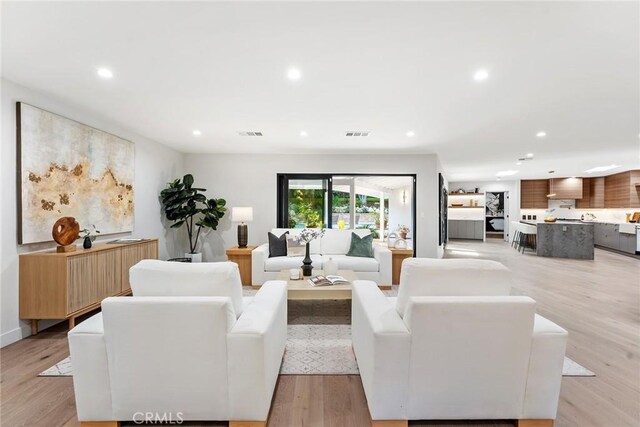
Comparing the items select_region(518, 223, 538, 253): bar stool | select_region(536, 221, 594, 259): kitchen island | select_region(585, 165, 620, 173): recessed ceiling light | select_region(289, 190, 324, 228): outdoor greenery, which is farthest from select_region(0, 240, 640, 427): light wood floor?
select_region(585, 165, 620, 173): recessed ceiling light

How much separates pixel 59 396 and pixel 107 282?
164 centimetres

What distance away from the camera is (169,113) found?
12.5ft

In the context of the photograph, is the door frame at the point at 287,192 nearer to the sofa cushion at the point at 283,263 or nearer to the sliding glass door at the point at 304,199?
the sliding glass door at the point at 304,199

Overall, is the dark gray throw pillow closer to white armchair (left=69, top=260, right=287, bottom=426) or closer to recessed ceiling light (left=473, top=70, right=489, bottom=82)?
white armchair (left=69, top=260, right=287, bottom=426)

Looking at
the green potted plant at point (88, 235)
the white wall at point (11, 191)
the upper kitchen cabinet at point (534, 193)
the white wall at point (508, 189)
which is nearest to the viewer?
the white wall at point (11, 191)

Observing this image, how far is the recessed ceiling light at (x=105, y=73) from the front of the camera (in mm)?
2648

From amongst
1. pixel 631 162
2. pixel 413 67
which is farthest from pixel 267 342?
pixel 631 162

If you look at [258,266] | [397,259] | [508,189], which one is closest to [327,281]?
[258,266]

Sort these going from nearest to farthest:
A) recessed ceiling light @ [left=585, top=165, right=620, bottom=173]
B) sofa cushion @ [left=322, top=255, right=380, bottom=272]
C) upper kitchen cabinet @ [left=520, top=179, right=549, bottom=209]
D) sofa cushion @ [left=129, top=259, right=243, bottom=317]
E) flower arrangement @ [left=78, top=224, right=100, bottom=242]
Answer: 1. sofa cushion @ [left=129, top=259, right=243, bottom=317]
2. flower arrangement @ [left=78, top=224, right=100, bottom=242]
3. sofa cushion @ [left=322, top=255, right=380, bottom=272]
4. recessed ceiling light @ [left=585, top=165, right=620, bottom=173]
5. upper kitchen cabinet @ [left=520, top=179, right=549, bottom=209]

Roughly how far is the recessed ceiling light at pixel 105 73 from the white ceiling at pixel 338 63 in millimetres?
55

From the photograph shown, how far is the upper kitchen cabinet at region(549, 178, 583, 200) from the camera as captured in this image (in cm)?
1062

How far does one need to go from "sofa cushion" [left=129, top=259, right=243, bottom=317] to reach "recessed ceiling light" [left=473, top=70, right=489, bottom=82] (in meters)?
2.70

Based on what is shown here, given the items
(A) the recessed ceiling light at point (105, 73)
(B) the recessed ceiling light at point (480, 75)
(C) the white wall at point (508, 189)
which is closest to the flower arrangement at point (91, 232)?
(A) the recessed ceiling light at point (105, 73)

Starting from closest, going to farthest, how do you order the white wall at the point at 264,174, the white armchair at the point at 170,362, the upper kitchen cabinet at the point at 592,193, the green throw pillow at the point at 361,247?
the white armchair at the point at 170,362, the green throw pillow at the point at 361,247, the white wall at the point at 264,174, the upper kitchen cabinet at the point at 592,193
